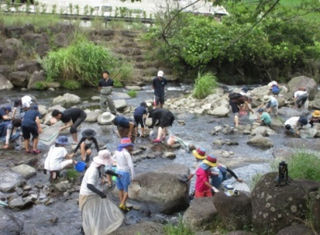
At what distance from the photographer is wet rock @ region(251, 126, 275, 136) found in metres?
14.5

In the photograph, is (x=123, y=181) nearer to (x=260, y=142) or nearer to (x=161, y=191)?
(x=161, y=191)

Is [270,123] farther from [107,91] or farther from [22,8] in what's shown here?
[22,8]

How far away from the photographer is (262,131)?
1451 centimetres

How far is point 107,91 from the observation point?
15.5 meters

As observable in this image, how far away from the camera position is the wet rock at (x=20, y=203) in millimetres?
8711

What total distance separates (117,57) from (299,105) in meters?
11.6

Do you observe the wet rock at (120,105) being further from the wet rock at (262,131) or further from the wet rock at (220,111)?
the wet rock at (262,131)

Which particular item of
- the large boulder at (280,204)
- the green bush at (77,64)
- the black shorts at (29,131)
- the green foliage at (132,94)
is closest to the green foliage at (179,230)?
the large boulder at (280,204)

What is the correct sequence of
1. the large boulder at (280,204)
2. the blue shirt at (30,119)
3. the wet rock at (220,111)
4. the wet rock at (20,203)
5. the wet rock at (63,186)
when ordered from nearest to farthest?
the large boulder at (280,204), the wet rock at (20,203), the wet rock at (63,186), the blue shirt at (30,119), the wet rock at (220,111)

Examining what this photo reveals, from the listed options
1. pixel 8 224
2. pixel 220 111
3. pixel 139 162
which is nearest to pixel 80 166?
pixel 139 162

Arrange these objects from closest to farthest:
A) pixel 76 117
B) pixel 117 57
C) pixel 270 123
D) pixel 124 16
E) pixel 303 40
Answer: pixel 76 117 < pixel 270 123 < pixel 117 57 < pixel 303 40 < pixel 124 16

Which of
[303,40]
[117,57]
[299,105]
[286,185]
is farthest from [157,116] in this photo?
[303,40]

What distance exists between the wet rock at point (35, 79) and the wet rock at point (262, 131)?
12180 mm

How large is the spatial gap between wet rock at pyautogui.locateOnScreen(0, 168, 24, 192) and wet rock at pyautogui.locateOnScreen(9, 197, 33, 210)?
2.44 ft
